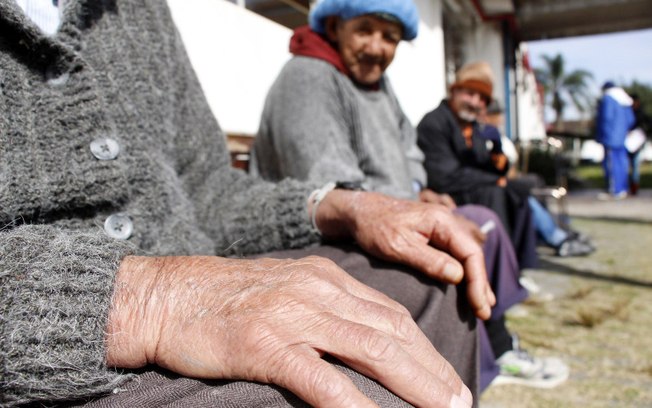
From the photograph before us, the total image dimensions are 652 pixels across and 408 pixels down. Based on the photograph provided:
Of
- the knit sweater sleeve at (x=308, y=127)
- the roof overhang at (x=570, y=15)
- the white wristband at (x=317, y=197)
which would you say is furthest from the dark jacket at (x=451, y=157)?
the roof overhang at (x=570, y=15)

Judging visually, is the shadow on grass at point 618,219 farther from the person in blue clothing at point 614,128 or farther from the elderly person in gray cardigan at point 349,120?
the elderly person in gray cardigan at point 349,120

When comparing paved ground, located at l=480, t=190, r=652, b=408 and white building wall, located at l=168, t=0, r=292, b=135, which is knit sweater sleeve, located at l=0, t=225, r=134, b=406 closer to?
paved ground, located at l=480, t=190, r=652, b=408

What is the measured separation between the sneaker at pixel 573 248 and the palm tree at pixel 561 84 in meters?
41.6

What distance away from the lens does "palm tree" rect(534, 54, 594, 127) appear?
146ft

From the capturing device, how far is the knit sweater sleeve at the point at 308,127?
1.94 metres

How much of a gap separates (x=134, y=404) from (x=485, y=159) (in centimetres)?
373

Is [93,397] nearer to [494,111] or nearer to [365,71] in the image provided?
[365,71]

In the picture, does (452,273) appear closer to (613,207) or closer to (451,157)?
(451,157)

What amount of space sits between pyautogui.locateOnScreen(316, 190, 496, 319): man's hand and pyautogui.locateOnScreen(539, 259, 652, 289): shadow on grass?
12.5ft

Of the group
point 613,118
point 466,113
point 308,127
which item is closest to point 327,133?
point 308,127

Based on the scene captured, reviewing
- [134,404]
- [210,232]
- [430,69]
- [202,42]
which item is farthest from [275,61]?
[430,69]

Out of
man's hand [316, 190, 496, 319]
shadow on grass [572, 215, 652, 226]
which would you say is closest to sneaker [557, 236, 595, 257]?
shadow on grass [572, 215, 652, 226]

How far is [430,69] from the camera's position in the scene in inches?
312

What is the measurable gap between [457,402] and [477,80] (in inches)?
150
